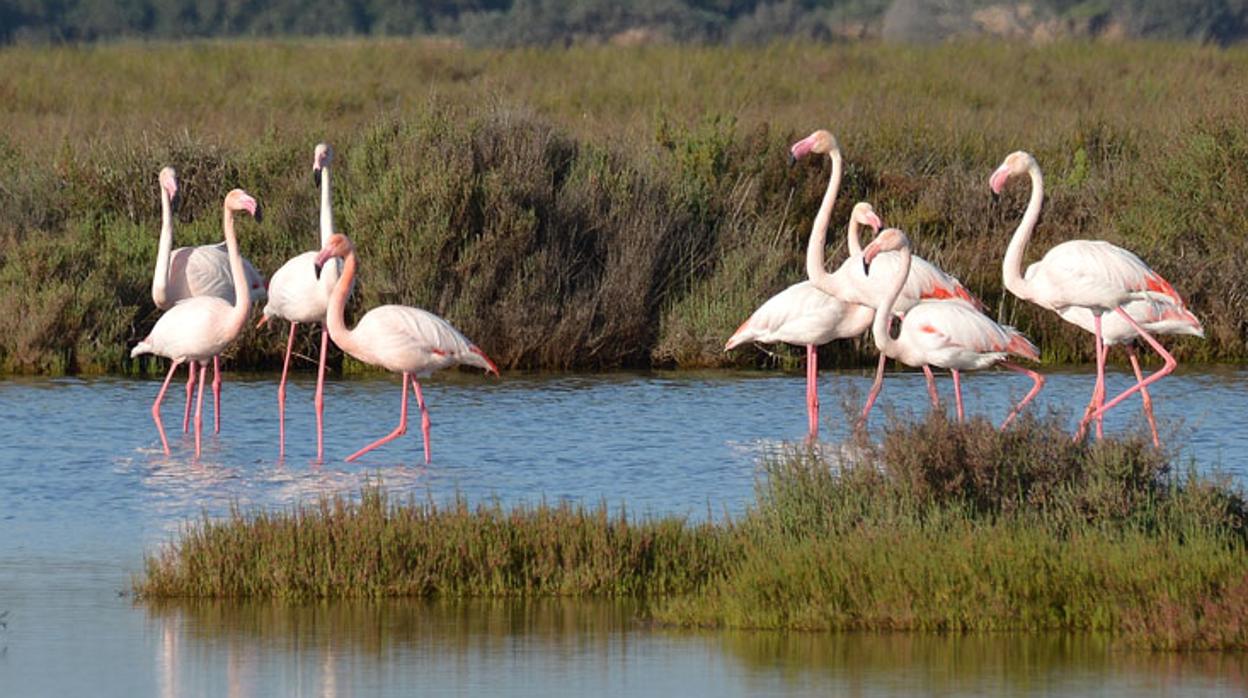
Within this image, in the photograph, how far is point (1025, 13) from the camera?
6456 cm

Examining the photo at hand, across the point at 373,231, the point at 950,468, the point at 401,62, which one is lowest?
the point at 950,468

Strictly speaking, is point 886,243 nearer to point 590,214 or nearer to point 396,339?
point 396,339

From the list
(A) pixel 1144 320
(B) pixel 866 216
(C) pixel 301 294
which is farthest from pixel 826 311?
(C) pixel 301 294

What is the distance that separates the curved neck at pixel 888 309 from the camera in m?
12.4

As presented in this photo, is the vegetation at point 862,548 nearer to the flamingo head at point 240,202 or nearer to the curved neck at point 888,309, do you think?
the curved neck at point 888,309

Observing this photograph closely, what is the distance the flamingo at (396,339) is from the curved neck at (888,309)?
7.29 ft

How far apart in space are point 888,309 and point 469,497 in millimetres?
3027

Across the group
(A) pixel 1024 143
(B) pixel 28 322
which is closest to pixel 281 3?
(A) pixel 1024 143

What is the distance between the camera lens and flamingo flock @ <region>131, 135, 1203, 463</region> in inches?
488

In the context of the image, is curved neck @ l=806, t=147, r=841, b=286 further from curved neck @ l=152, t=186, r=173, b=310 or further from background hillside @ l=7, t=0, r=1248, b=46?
background hillside @ l=7, t=0, r=1248, b=46

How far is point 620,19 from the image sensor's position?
193 ft

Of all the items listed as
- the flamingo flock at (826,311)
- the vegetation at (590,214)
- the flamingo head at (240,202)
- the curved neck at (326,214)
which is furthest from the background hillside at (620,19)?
the flamingo flock at (826,311)

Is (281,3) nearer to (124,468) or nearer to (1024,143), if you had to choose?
(1024,143)

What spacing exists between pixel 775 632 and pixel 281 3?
57861 millimetres
